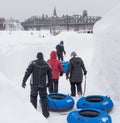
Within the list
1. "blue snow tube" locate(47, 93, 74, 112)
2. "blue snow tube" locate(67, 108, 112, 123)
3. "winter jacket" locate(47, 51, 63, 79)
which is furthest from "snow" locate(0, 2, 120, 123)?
"winter jacket" locate(47, 51, 63, 79)

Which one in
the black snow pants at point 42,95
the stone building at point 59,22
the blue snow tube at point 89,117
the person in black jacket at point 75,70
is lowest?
the blue snow tube at point 89,117

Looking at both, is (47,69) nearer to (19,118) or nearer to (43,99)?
(43,99)

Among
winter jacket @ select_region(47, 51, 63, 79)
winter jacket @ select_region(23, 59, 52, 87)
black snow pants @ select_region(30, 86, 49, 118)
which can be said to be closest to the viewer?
winter jacket @ select_region(23, 59, 52, 87)

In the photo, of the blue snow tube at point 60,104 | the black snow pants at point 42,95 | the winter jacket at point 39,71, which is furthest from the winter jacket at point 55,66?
the winter jacket at point 39,71

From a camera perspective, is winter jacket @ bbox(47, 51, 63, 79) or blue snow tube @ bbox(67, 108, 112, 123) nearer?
blue snow tube @ bbox(67, 108, 112, 123)

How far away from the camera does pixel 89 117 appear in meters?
7.38

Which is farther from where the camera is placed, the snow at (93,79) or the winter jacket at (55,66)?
the winter jacket at (55,66)

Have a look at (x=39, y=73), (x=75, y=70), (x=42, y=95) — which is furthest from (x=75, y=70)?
(x=39, y=73)

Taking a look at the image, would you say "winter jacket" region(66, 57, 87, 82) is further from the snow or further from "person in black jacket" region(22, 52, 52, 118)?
"person in black jacket" region(22, 52, 52, 118)

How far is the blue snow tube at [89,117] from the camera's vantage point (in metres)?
7.21

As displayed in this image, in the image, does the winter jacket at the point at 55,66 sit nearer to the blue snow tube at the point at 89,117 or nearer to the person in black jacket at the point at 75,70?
the person in black jacket at the point at 75,70

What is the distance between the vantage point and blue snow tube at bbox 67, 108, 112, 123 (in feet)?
23.6

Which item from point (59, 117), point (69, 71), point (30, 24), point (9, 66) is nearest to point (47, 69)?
point (59, 117)

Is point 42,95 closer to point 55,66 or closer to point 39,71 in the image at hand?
point 39,71
